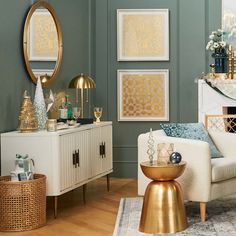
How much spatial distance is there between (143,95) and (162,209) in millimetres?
2754

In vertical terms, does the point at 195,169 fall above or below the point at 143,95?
below

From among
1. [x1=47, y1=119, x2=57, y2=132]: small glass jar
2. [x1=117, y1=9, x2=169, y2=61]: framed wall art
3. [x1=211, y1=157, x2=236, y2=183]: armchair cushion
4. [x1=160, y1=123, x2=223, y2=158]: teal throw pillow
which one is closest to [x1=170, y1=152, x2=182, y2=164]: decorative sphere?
[x1=211, y1=157, x2=236, y2=183]: armchair cushion

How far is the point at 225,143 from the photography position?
4719 mm

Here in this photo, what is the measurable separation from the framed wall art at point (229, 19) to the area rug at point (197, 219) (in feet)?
7.01

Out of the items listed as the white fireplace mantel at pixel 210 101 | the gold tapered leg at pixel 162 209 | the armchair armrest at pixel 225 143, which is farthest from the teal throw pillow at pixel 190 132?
the white fireplace mantel at pixel 210 101

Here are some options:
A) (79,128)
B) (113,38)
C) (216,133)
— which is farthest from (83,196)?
(113,38)

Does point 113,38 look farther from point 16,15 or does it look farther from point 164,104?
point 16,15

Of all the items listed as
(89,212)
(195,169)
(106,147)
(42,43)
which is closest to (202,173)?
(195,169)

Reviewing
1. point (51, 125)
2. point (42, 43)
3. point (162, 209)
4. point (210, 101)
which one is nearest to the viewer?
point (162, 209)

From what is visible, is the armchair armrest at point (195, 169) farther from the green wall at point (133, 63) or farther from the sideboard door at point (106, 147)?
the green wall at point (133, 63)

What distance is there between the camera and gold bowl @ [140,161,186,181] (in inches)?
148

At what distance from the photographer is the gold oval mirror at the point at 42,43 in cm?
459

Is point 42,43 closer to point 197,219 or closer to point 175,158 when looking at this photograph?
point 175,158

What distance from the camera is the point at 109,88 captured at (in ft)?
21.0
